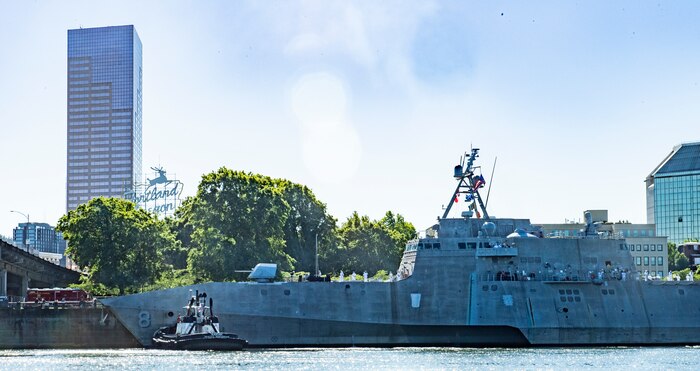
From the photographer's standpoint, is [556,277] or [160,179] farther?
[160,179]

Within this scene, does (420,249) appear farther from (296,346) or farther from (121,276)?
(121,276)

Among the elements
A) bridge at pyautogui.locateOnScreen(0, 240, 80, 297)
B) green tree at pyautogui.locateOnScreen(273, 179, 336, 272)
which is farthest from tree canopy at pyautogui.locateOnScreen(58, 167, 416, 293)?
green tree at pyautogui.locateOnScreen(273, 179, 336, 272)

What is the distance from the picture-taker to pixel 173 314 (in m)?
50.1

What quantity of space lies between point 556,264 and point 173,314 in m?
21.7

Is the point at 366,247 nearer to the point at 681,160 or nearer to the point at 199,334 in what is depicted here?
the point at 199,334

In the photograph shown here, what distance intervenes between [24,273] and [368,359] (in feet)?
118

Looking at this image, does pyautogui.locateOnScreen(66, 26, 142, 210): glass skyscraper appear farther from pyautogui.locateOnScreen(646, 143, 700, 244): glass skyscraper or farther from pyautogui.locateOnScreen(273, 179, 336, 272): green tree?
pyautogui.locateOnScreen(273, 179, 336, 272): green tree

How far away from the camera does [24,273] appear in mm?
69000

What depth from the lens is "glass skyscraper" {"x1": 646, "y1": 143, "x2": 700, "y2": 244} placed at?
429 feet

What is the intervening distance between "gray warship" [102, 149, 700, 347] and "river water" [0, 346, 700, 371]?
1411mm

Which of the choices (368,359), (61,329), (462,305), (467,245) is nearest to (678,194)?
(467,245)

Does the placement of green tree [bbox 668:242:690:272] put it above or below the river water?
above

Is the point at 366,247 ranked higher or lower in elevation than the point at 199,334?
higher

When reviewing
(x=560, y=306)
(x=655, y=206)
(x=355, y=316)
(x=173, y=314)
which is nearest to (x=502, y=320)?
(x=560, y=306)
